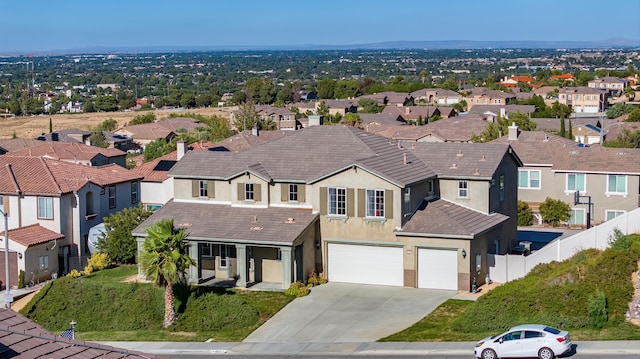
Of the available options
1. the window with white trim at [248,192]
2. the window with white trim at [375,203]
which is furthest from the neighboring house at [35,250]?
the window with white trim at [375,203]

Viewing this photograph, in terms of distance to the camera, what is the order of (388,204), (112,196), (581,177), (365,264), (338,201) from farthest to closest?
1. (581,177)
2. (112,196)
3. (338,201)
4. (365,264)
5. (388,204)

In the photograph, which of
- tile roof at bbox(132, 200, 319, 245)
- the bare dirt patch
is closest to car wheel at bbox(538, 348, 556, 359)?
tile roof at bbox(132, 200, 319, 245)

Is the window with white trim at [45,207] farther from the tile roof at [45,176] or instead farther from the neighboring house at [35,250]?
the neighboring house at [35,250]

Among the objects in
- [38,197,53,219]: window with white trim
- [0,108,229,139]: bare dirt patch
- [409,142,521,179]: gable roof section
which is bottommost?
[0,108,229,139]: bare dirt patch

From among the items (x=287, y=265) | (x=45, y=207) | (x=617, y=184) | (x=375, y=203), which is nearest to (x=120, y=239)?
(x=45, y=207)

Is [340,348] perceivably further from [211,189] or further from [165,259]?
[211,189]

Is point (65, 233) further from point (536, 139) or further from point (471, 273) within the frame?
point (536, 139)

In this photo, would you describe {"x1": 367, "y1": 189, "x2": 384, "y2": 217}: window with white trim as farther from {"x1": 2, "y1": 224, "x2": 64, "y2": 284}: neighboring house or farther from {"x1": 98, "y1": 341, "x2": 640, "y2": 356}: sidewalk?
{"x1": 2, "y1": 224, "x2": 64, "y2": 284}: neighboring house
